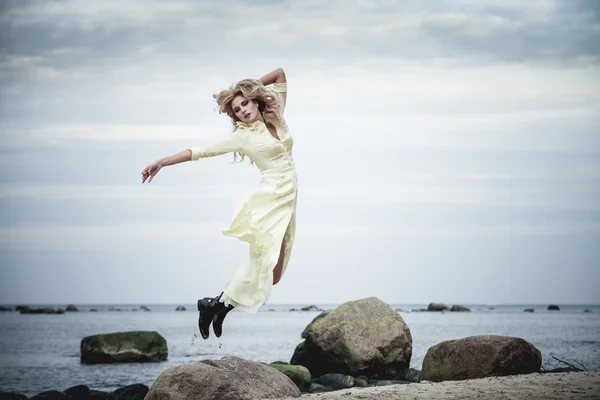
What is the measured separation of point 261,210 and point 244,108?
1080 mm

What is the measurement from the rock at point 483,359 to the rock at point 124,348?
42.9 ft

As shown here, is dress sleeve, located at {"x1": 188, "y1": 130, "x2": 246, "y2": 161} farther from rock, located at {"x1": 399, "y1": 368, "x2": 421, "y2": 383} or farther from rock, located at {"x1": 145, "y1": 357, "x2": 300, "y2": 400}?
rock, located at {"x1": 399, "y1": 368, "x2": 421, "y2": 383}

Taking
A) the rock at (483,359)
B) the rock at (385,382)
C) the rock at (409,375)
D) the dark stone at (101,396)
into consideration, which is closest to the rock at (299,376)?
the rock at (385,382)

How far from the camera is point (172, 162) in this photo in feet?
25.7

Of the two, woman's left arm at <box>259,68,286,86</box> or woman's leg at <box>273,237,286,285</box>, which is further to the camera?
woman's left arm at <box>259,68,286,86</box>

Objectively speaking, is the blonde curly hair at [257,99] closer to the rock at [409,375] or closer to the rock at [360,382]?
the rock at [360,382]

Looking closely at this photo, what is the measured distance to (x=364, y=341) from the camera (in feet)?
58.0

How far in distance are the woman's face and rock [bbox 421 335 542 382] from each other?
23.2 feet

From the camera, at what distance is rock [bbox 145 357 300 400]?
10.3 metres

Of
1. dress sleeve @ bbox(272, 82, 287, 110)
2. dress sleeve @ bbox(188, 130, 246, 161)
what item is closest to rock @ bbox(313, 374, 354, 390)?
dress sleeve @ bbox(272, 82, 287, 110)

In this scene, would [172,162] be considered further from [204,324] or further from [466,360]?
[466,360]


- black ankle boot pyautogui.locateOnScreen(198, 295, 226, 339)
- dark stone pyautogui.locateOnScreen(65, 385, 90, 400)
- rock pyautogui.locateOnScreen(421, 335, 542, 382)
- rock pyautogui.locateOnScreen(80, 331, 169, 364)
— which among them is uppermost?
black ankle boot pyautogui.locateOnScreen(198, 295, 226, 339)

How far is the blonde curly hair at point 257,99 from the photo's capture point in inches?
323

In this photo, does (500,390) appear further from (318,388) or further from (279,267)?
(318,388)
